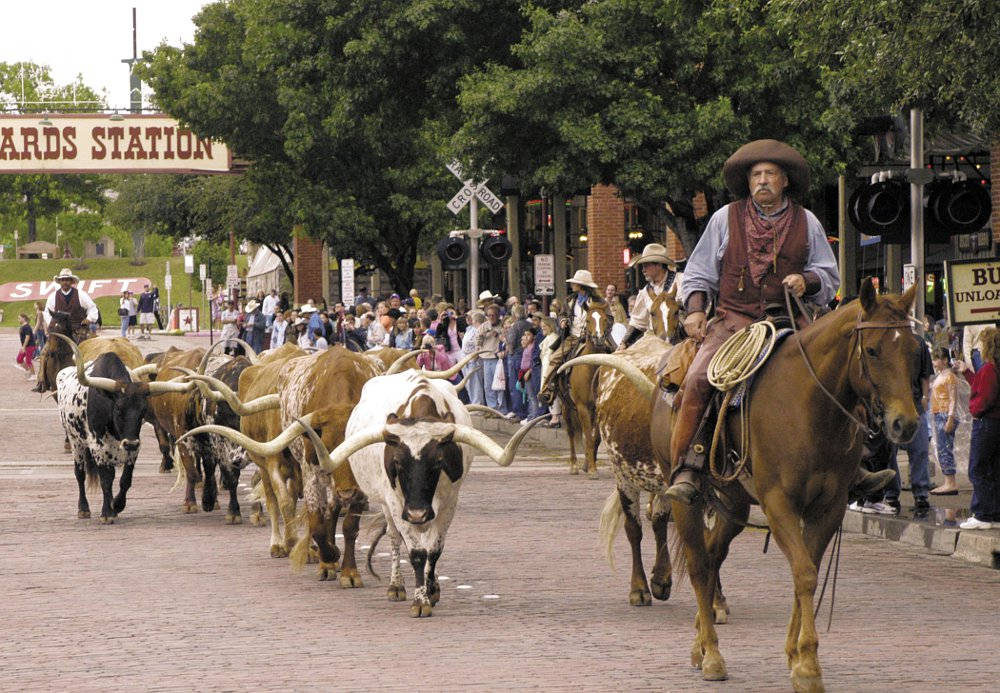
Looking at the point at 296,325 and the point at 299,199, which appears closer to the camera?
the point at 296,325

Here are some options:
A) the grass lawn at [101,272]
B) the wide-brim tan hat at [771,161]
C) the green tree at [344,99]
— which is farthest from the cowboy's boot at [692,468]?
the grass lawn at [101,272]

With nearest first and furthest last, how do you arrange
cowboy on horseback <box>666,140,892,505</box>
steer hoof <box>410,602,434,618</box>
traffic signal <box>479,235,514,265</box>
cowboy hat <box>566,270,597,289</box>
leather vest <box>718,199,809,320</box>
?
cowboy on horseback <box>666,140,892,505</box>
leather vest <box>718,199,809,320</box>
steer hoof <box>410,602,434,618</box>
cowboy hat <box>566,270,597,289</box>
traffic signal <box>479,235,514,265</box>

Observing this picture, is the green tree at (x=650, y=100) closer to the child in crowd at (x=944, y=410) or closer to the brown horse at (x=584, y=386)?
the brown horse at (x=584, y=386)

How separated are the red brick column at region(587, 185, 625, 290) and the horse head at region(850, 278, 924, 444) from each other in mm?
33548

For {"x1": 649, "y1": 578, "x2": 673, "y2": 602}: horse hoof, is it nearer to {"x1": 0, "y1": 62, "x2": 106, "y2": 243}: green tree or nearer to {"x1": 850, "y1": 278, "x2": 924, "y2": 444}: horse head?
{"x1": 850, "y1": 278, "x2": 924, "y2": 444}: horse head

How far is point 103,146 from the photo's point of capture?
57.5 meters

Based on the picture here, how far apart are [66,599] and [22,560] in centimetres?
226

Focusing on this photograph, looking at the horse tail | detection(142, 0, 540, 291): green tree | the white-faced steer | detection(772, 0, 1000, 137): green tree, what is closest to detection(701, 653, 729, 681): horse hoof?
the white-faced steer

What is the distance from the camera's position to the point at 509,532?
15.1 metres

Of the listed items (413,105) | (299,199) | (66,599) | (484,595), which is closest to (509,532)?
(484,595)

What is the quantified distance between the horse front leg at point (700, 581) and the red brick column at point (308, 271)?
55267 mm

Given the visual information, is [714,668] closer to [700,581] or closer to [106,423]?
[700,581]

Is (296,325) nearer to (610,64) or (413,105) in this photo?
(413,105)

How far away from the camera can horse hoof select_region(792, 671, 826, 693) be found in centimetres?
795
